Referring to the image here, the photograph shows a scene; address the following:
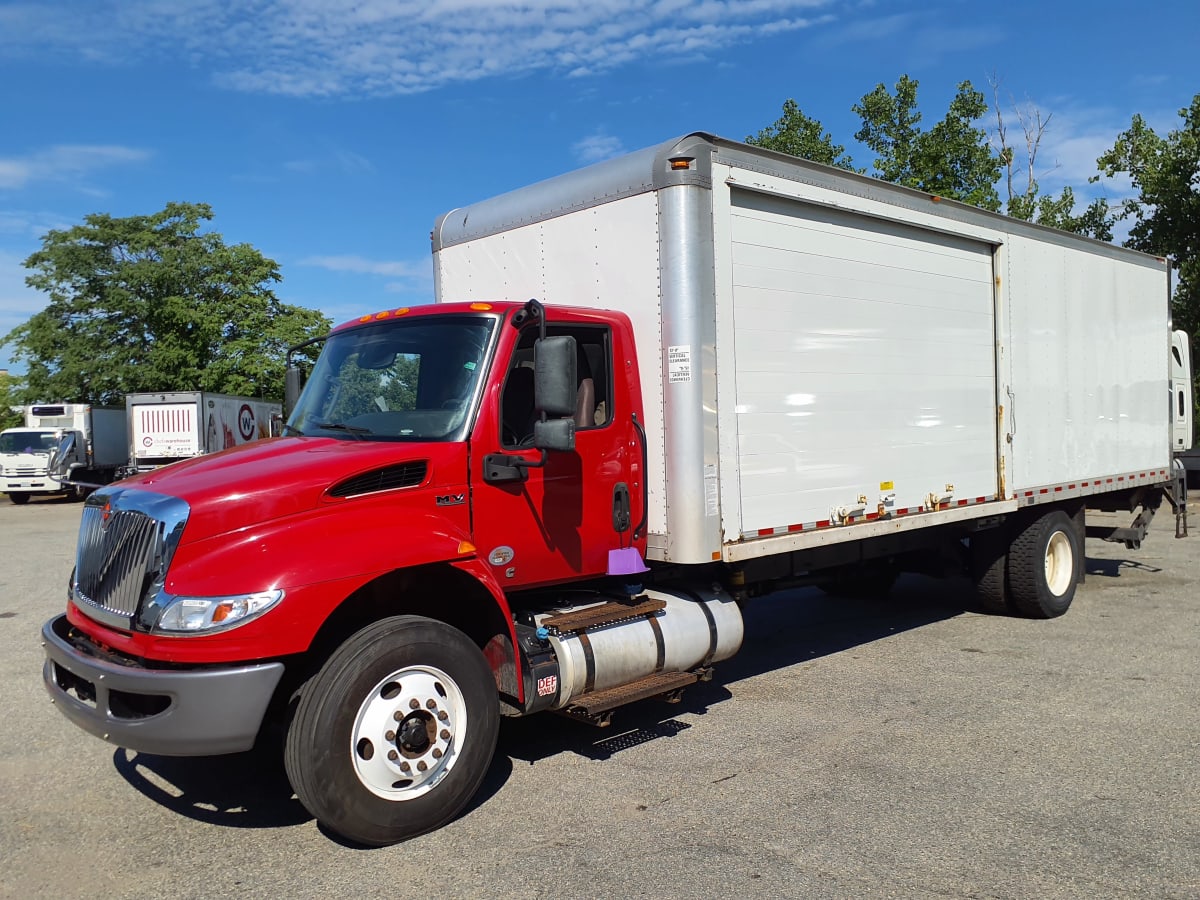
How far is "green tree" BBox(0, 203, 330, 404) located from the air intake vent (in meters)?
35.2

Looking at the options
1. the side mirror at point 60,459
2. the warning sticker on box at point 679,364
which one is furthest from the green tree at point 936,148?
the side mirror at point 60,459

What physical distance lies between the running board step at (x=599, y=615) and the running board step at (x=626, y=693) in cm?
37

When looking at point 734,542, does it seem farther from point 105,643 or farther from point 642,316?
point 105,643

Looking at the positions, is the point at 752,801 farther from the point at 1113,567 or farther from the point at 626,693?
the point at 1113,567

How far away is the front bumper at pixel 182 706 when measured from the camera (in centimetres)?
385

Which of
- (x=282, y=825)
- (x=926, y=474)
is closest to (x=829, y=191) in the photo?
(x=926, y=474)

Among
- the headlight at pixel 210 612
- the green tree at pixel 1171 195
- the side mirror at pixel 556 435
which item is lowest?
the headlight at pixel 210 612

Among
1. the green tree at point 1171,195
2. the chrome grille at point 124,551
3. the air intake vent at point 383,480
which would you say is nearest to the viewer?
the chrome grille at point 124,551

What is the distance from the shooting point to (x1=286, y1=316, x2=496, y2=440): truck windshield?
4.90 metres

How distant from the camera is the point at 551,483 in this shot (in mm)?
5168

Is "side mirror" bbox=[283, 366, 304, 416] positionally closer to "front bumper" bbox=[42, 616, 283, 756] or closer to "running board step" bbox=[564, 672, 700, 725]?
"front bumper" bbox=[42, 616, 283, 756]

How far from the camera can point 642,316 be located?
568 cm

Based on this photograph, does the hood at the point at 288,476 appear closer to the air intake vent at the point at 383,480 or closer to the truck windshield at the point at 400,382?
the air intake vent at the point at 383,480

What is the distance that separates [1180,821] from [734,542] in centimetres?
260
